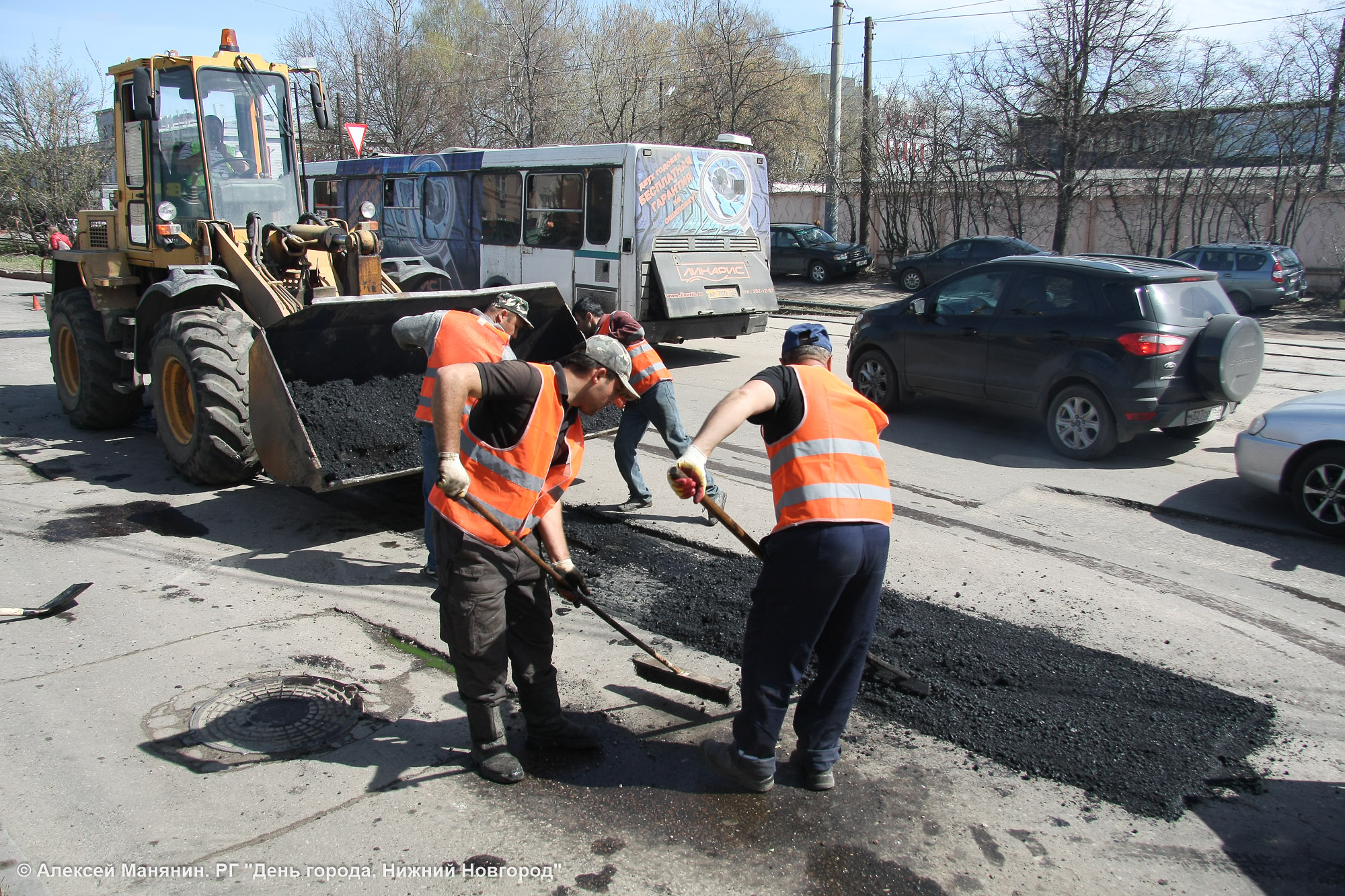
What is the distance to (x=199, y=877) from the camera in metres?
2.86

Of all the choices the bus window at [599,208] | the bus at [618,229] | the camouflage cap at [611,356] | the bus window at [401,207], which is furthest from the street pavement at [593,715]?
the bus window at [401,207]

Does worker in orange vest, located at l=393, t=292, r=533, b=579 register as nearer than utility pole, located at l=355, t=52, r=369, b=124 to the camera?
Yes

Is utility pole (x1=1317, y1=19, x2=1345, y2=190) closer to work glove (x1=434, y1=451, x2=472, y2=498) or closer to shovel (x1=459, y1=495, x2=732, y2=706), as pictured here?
shovel (x1=459, y1=495, x2=732, y2=706)

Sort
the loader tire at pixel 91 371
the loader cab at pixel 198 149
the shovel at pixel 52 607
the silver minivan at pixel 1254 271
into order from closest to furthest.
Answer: the shovel at pixel 52 607
the loader cab at pixel 198 149
the loader tire at pixel 91 371
the silver minivan at pixel 1254 271

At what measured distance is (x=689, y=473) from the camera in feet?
10.1

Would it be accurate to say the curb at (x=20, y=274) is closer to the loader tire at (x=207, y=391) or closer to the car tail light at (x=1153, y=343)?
the loader tire at (x=207, y=391)

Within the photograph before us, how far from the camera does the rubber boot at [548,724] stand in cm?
354

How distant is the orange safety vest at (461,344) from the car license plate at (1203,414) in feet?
19.6

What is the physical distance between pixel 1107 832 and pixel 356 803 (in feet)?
8.57

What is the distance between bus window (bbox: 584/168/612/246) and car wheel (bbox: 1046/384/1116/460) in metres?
6.31

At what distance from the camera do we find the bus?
11984mm

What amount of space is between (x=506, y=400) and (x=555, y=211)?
403 inches

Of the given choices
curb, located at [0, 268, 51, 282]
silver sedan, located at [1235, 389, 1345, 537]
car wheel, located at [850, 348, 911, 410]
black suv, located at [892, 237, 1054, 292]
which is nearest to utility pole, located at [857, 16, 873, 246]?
black suv, located at [892, 237, 1054, 292]

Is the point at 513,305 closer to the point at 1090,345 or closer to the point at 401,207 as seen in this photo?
the point at 1090,345
